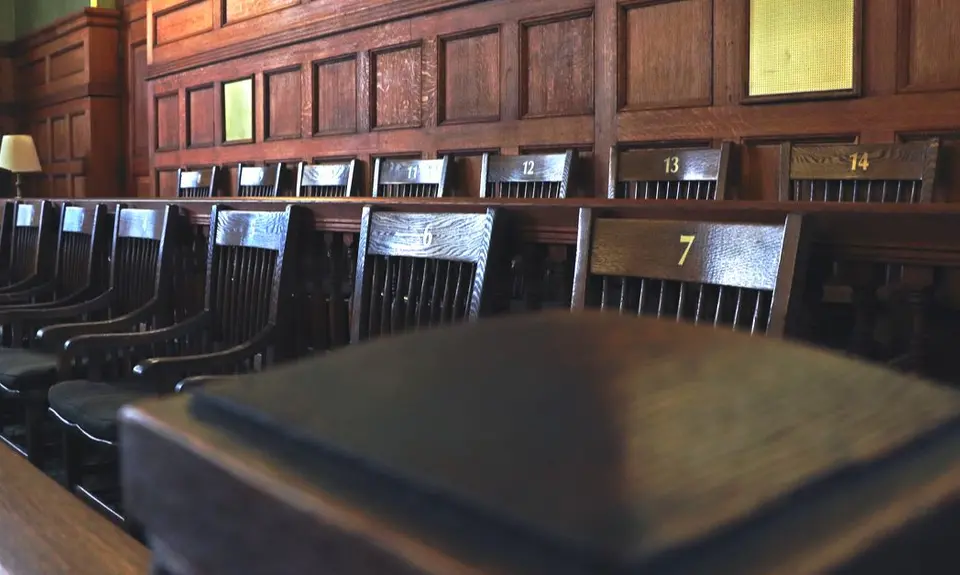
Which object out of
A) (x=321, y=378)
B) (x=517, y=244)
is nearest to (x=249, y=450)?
(x=321, y=378)

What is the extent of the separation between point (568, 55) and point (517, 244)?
2420 millimetres

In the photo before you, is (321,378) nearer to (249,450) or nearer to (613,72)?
(249,450)

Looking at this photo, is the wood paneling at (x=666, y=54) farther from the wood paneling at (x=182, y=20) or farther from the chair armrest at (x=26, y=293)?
the wood paneling at (x=182, y=20)

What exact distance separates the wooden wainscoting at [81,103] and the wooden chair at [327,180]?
378 cm

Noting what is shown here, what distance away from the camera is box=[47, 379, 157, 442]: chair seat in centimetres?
199

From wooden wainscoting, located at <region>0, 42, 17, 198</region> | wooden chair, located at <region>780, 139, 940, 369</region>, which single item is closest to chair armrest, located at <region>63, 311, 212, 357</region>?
wooden chair, located at <region>780, 139, 940, 369</region>

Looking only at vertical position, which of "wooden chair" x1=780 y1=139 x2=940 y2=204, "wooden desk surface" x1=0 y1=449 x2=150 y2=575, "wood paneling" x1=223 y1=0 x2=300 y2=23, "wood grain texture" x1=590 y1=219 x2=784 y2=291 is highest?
"wood paneling" x1=223 y1=0 x2=300 y2=23

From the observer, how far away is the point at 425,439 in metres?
0.32

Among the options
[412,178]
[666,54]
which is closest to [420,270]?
[666,54]

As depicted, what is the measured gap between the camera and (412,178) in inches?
158

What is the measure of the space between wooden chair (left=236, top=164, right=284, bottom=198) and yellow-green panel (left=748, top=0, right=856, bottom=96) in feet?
8.45

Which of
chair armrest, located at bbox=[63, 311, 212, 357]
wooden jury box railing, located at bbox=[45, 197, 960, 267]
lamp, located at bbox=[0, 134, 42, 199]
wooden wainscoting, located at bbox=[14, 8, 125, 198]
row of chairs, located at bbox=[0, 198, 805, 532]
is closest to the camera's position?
wooden jury box railing, located at bbox=[45, 197, 960, 267]

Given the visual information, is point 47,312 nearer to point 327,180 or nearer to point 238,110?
point 327,180

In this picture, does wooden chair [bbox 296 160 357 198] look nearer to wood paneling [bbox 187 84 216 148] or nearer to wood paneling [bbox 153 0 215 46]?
wood paneling [bbox 187 84 216 148]
